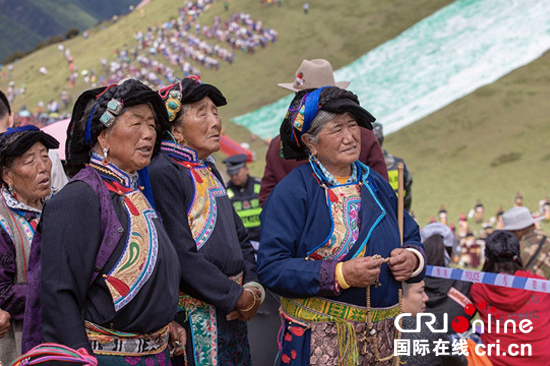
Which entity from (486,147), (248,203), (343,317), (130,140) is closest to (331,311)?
(343,317)

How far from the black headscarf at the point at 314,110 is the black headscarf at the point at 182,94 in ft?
1.31

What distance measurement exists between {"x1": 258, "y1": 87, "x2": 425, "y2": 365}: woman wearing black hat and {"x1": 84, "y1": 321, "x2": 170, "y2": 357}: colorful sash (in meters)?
0.57

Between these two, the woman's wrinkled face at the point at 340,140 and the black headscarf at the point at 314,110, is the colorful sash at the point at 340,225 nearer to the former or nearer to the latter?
the woman's wrinkled face at the point at 340,140

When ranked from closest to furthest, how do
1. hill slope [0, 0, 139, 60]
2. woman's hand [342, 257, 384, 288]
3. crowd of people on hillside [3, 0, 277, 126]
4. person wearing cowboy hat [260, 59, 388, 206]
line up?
woman's hand [342, 257, 384, 288], person wearing cowboy hat [260, 59, 388, 206], crowd of people on hillside [3, 0, 277, 126], hill slope [0, 0, 139, 60]

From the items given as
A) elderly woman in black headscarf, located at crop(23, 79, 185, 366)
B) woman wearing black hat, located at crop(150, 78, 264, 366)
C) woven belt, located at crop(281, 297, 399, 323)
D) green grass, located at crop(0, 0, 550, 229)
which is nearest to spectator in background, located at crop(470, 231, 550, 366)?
woven belt, located at crop(281, 297, 399, 323)

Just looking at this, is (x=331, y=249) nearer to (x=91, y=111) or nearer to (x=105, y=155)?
(x=105, y=155)

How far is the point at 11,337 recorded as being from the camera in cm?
271

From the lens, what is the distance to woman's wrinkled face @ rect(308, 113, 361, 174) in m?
2.64

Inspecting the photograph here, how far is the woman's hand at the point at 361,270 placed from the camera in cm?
241

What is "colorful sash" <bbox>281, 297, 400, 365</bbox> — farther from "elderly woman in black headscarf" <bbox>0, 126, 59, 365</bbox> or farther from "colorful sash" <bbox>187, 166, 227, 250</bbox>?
"elderly woman in black headscarf" <bbox>0, 126, 59, 365</bbox>

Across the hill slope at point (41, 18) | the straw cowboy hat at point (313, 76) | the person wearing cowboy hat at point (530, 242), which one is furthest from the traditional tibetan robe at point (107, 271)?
the hill slope at point (41, 18)

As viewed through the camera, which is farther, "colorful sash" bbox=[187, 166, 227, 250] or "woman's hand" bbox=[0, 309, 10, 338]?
"colorful sash" bbox=[187, 166, 227, 250]

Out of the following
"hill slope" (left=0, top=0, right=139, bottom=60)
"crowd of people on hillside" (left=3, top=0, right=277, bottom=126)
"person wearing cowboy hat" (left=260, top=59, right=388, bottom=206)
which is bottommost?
"person wearing cowboy hat" (left=260, top=59, right=388, bottom=206)

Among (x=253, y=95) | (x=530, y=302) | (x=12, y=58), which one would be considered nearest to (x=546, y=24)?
(x=253, y=95)
